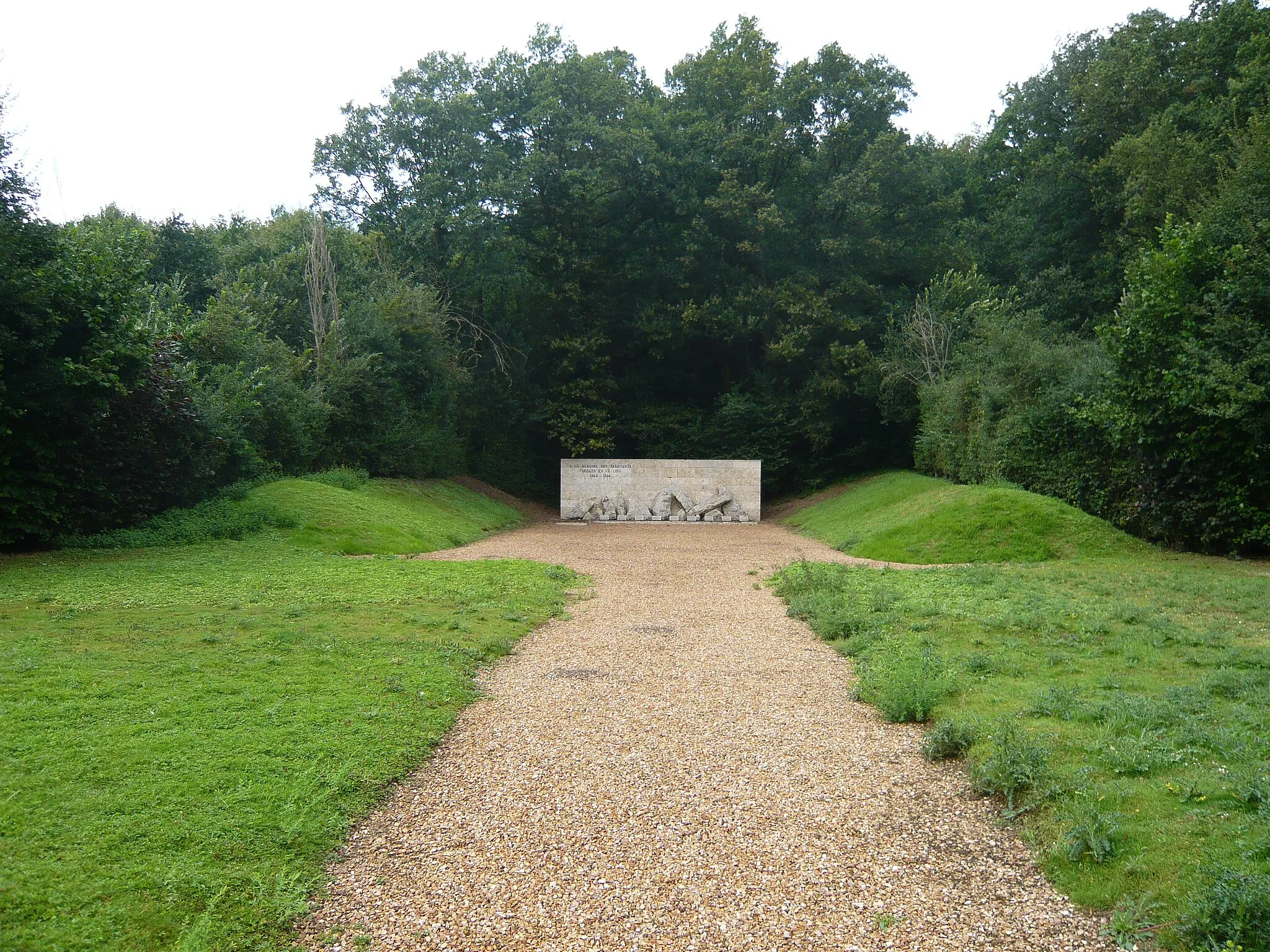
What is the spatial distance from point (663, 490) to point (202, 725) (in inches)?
Result: 884

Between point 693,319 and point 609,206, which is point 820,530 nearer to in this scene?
point 693,319

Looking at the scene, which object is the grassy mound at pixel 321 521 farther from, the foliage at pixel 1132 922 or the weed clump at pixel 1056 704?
the foliage at pixel 1132 922

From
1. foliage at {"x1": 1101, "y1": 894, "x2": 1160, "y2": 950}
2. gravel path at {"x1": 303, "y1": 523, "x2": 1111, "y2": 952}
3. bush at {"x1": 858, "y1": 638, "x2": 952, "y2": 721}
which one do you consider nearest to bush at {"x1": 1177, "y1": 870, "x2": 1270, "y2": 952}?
foliage at {"x1": 1101, "y1": 894, "x2": 1160, "y2": 950}

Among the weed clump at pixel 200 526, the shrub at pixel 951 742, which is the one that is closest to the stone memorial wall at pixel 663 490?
the weed clump at pixel 200 526

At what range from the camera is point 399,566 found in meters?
13.5

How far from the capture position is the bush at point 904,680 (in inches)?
254

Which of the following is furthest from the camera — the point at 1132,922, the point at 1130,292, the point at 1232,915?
the point at 1130,292

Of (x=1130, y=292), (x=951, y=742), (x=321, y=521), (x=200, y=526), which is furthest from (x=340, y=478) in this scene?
(x=1130, y=292)

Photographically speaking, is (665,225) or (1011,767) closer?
(1011,767)

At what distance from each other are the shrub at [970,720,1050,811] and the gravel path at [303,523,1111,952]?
19 cm

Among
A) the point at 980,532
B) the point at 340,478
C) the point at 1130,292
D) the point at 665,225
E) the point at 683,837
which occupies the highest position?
the point at 665,225

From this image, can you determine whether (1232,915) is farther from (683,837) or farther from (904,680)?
(904,680)

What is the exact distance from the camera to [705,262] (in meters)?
32.2

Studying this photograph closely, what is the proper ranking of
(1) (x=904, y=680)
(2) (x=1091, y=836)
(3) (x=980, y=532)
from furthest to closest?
1. (3) (x=980, y=532)
2. (1) (x=904, y=680)
3. (2) (x=1091, y=836)
